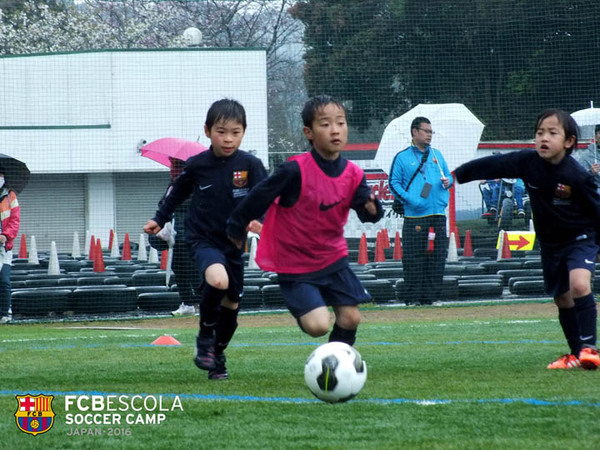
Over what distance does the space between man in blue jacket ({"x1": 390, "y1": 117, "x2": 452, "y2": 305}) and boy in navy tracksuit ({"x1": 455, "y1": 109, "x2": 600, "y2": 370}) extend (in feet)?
17.8

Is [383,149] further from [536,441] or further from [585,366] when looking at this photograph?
[536,441]

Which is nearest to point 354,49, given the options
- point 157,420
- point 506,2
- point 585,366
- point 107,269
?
point 506,2

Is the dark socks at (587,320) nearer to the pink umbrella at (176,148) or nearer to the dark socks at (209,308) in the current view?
the dark socks at (209,308)

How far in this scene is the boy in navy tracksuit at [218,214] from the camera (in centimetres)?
604

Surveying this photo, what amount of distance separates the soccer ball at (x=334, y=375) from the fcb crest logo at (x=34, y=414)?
3.89 ft

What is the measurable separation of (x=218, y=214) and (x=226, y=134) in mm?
479

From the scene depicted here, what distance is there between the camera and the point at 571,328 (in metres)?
6.42

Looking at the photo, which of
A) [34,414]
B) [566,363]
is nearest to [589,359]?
[566,363]

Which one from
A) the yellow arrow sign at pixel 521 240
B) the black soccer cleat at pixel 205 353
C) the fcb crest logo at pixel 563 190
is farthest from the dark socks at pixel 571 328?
the yellow arrow sign at pixel 521 240

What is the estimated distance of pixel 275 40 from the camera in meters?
33.3

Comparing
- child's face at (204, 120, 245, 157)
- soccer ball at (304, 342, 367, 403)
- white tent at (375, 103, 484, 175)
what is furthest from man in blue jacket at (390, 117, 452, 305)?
soccer ball at (304, 342, 367, 403)

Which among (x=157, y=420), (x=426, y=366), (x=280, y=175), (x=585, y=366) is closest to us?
(x=157, y=420)

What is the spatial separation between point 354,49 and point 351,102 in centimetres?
94

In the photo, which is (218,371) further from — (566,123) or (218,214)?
(566,123)
